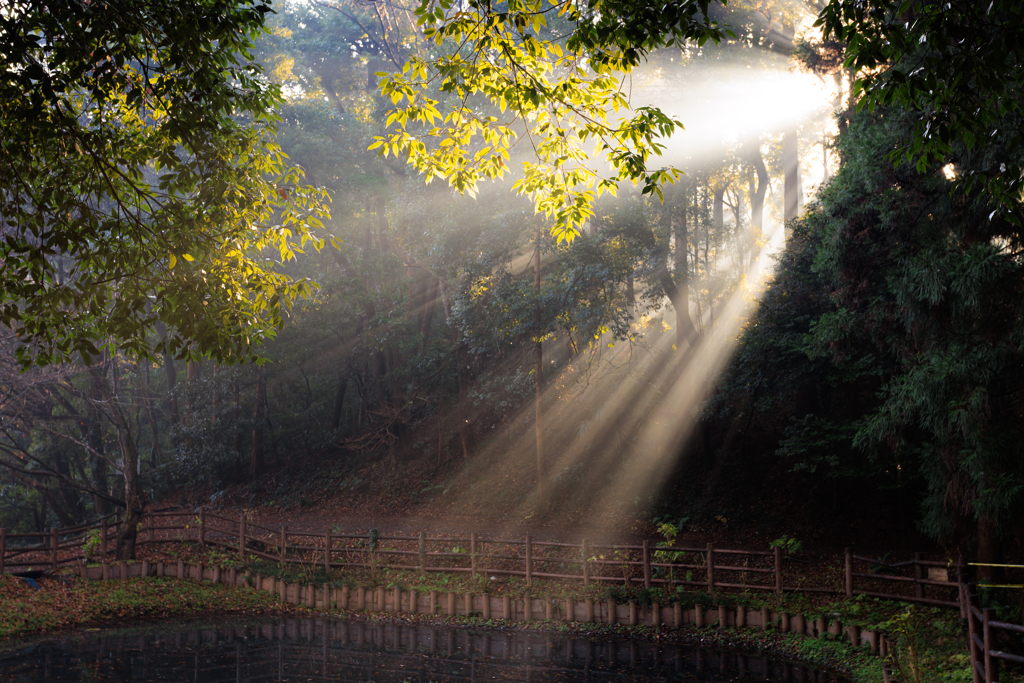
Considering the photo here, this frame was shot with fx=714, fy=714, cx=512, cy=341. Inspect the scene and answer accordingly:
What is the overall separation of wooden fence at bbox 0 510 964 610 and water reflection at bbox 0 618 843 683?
1.93 meters

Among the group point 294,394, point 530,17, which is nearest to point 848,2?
point 530,17

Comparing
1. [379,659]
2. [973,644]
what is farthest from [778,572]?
[379,659]

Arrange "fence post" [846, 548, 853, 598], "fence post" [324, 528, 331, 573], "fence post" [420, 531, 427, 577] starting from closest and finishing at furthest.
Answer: "fence post" [846, 548, 853, 598]
"fence post" [420, 531, 427, 577]
"fence post" [324, 528, 331, 573]

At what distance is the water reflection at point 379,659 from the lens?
937 centimetres

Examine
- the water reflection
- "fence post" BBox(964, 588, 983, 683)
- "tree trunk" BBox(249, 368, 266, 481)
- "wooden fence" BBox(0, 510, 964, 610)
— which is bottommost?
the water reflection

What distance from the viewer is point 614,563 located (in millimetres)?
13016

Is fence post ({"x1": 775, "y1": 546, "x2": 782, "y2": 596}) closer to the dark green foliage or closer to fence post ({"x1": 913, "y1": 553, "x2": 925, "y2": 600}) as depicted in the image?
fence post ({"x1": 913, "y1": 553, "x2": 925, "y2": 600})

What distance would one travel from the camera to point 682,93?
23.9 metres

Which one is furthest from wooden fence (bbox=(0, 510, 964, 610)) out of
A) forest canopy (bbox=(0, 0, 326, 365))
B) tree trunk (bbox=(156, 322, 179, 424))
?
tree trunk (bbox=(156, 322, 179, 424))

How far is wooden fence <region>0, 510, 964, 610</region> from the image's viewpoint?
1154 centimetres

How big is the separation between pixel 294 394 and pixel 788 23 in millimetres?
24380

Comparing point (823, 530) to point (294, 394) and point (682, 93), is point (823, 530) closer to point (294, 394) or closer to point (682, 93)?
point (682, 93)

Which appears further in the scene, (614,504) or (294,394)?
(294,394)

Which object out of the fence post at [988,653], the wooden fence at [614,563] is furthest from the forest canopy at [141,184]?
the wooden fence at [614,563]
